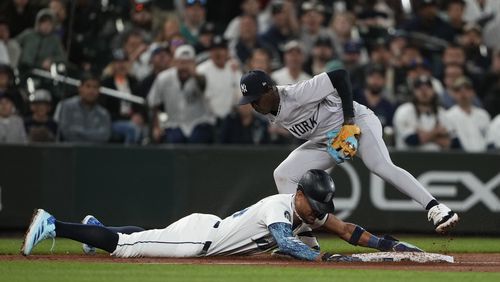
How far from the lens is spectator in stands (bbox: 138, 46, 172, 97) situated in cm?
1405

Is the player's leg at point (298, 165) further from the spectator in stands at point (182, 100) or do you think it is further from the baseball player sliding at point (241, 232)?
the spectator in stands at point (182, 100)

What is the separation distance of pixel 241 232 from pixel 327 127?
4.74 ft

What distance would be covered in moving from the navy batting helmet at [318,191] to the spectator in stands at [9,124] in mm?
5445

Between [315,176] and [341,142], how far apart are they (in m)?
0.88

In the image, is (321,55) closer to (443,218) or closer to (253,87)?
(253,87)

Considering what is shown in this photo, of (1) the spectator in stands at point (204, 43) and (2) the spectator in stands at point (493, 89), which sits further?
(2) the spectator in stands at point (493, 89)

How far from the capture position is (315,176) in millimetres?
8484

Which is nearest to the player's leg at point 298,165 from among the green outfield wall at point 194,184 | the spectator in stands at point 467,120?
the green outfield wall at point 194,184

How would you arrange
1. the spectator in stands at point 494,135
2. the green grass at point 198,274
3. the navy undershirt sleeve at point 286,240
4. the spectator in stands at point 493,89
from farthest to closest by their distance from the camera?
the spectator in stands at point 493,89, the spectator in stands at point 494,135, the navy undershirt sleeve at point 286,240, the green grass at point 198,274

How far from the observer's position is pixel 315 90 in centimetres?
945

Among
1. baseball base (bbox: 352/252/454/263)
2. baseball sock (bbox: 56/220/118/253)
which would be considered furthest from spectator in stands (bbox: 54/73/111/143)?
baseball base (bbox: 352/252/454/263)

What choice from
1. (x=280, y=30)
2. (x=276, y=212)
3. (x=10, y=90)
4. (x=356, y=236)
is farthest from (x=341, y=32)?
(x=276, y=212)

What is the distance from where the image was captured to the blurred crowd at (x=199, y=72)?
1328cm

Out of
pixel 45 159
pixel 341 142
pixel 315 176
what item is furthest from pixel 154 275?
→ pixel 45 159
